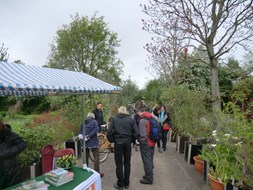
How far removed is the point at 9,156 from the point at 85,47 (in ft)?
65.8

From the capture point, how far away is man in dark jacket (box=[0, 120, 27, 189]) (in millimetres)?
3145

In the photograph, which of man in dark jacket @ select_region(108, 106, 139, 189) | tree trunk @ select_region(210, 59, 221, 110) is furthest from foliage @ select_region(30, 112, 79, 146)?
tree trunk @ select_region(210, 59, 221, 110)

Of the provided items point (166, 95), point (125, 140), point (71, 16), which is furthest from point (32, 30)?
point (125, 140)

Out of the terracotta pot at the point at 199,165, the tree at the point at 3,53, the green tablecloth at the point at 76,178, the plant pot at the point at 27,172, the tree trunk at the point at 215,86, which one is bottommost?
the terracotta pot at the point at 199,165

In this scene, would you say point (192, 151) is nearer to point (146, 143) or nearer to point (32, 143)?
point (146, 143)

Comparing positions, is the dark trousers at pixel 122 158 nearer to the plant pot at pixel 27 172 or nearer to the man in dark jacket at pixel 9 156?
the plant pot at pixel 27 172

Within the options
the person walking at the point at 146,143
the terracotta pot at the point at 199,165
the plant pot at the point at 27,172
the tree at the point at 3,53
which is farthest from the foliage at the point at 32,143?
the tree at the point at 3,53

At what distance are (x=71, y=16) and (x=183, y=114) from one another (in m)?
18.0

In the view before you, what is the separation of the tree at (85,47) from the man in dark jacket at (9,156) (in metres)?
19.4

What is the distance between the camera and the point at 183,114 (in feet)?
25.7

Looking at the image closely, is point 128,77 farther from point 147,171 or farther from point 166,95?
point 147,171

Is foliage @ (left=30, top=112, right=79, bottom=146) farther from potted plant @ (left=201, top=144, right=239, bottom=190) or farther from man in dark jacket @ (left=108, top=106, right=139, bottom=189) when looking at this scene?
potted plant @ (left=201, top=144, right=239, bottom=190)

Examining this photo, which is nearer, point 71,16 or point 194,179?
point 194,179

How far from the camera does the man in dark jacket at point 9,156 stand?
3145 mm
